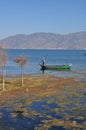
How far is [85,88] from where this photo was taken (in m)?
60.7

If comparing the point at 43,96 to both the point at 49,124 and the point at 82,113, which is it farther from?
the point at 49,124

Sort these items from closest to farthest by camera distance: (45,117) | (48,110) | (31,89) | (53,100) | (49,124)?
(49,124)
(45,117)
(48,110)
(53,100)
(31,89)

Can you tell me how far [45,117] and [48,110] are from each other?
379 centimetres

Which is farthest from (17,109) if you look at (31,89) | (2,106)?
(31,89)

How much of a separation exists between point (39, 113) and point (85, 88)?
77.4 ft

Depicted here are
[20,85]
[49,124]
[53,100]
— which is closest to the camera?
[49,124]

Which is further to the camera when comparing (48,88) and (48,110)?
(48,88)

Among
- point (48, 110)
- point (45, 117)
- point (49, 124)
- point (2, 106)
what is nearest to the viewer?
point (49, 124)

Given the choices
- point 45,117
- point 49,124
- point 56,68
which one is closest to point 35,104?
point 45,117

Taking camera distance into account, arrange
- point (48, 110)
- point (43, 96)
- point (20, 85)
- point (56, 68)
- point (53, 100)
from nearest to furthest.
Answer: point (48, 110), point (53, 100), point (43, 96), point (20, 85), point (56, 68)

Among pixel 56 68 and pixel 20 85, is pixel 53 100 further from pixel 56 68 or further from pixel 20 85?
pixel 56 68

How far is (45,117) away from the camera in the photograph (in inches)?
1453

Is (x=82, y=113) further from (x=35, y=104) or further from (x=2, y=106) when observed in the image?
(x=2, y=106)

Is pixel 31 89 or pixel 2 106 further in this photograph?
pixel 31 89
